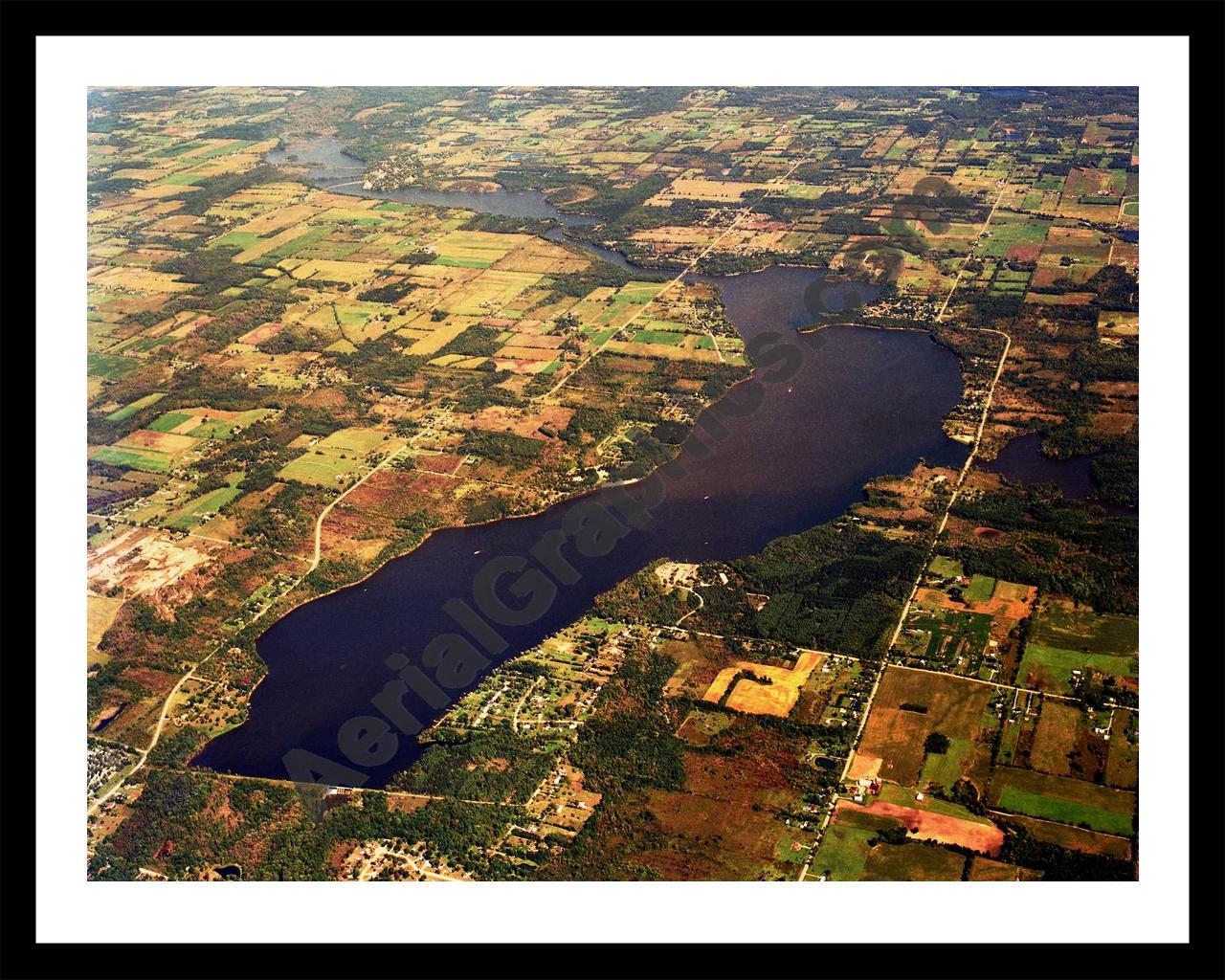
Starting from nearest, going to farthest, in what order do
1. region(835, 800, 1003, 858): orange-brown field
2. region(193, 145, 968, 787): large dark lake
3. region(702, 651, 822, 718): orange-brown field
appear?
region(835, 800, 1003, 858): orange-brown field
region(702, 651, 822, 718): orange-brown field
region(193, 145, 968, 787): large dark lake

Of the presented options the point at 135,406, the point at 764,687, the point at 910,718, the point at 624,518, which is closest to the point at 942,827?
the point at 910,718

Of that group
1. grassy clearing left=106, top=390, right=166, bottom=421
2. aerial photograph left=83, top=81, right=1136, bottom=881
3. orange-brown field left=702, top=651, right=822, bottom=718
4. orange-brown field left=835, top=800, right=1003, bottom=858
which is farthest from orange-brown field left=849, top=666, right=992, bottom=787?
grassy clearing left=106, top=390, right=166, bottom=421

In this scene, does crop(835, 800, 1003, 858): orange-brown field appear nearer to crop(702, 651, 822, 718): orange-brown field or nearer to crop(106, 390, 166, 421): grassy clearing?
crop(702, 651, 822, 718): orange-brown field

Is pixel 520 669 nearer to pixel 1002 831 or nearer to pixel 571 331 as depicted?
pixel 1002 831

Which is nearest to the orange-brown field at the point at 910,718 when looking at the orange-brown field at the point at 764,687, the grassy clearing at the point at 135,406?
the orange-brown field at the point at 764,687

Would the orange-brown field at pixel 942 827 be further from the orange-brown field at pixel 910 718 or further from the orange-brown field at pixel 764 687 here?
the orange-brown field at pixel 764 687

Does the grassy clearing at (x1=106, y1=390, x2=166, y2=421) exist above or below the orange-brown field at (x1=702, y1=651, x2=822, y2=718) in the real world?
above

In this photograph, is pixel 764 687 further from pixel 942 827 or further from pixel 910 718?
pixel 942 827
